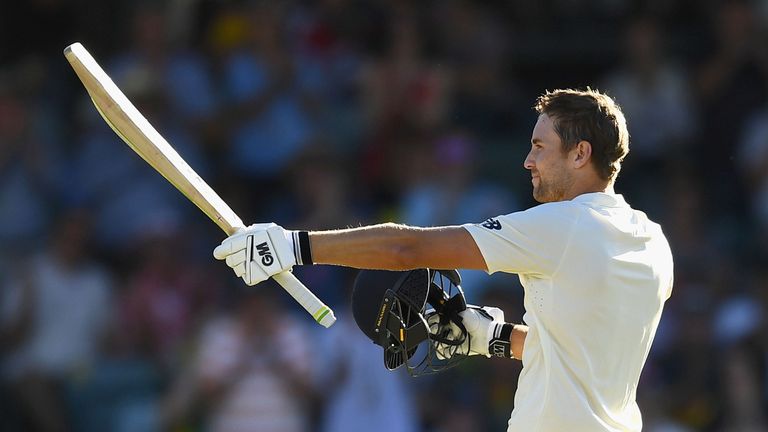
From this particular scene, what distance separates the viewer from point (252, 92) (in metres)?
9.53

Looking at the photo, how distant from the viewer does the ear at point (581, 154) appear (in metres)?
4.48

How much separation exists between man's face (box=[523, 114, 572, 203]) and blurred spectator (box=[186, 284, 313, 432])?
393 centimetres

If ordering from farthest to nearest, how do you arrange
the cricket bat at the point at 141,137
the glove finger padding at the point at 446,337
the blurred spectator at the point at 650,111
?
the blurred spectator at the point at 650,111 < the glove finger padding at the point at 446,337 < the cricket bat at the point at 141,137

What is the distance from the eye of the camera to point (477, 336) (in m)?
5.09

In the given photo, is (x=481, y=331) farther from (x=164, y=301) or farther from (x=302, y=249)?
(x=164, y=301)

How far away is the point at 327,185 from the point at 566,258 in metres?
4.59

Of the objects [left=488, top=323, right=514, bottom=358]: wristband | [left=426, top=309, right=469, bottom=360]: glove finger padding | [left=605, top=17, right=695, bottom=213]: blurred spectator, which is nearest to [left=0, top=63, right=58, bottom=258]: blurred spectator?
[left=605, top=17, right=695, bottom=213]: blurred spectator

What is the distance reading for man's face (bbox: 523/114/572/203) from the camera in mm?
4500

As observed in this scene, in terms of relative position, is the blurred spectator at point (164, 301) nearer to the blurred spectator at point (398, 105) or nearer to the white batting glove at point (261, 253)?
the blurred spectator at point (398, 105)

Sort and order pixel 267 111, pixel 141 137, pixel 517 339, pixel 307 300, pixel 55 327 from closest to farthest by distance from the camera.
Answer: pixel 307 300
pixel 141 137
pixel 517 339
pixel 55 327
pixel 267 111

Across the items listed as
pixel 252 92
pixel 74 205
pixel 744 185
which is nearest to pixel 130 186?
pixel 74 205

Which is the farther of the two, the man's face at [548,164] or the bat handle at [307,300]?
the bat handle at [307,300]

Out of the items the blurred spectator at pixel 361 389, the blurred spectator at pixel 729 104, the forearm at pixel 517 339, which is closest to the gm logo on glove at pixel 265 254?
the forearm at pixel 517 339

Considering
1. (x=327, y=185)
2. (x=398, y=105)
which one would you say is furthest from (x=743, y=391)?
(x=398, y=105)
